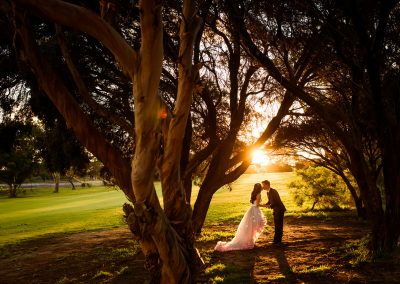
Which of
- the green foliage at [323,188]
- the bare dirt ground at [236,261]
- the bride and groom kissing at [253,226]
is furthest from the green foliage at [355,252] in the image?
the green foliage at [323,188]

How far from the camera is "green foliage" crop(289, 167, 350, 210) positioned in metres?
23.3

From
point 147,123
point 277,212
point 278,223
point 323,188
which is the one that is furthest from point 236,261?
point 323,188

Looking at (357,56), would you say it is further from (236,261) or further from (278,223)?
(236,261)

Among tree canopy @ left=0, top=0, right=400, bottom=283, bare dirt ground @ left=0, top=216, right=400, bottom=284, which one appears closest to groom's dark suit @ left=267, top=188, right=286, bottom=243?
bare dirt ground @ left=0, top=216, right=400, bottom=284

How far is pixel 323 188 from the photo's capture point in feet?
76.9

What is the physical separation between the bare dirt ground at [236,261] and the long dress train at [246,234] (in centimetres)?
32

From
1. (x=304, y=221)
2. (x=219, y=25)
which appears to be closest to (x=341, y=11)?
(x=219, y=25)

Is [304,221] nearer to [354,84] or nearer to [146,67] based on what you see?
[354,84]

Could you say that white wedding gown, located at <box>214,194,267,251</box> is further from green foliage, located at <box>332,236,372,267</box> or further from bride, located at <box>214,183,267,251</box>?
green foliage, located at <box>332,236,372,267</box>

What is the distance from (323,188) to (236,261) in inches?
573

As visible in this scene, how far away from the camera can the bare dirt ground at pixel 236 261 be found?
332 inches

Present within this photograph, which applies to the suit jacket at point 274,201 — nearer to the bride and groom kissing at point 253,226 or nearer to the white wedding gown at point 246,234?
the bride and groom kissing at point 253,226

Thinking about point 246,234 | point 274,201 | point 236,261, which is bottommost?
point 236,261

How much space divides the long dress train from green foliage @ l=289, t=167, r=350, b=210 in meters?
12.1
